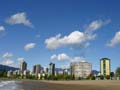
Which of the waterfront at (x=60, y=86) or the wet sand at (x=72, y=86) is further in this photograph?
the wet sand at (x=72, y=86)

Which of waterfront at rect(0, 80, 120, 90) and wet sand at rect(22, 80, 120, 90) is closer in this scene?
waterfront at rect(0, 80, 120, 90)

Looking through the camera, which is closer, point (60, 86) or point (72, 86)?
point (60, 86)
